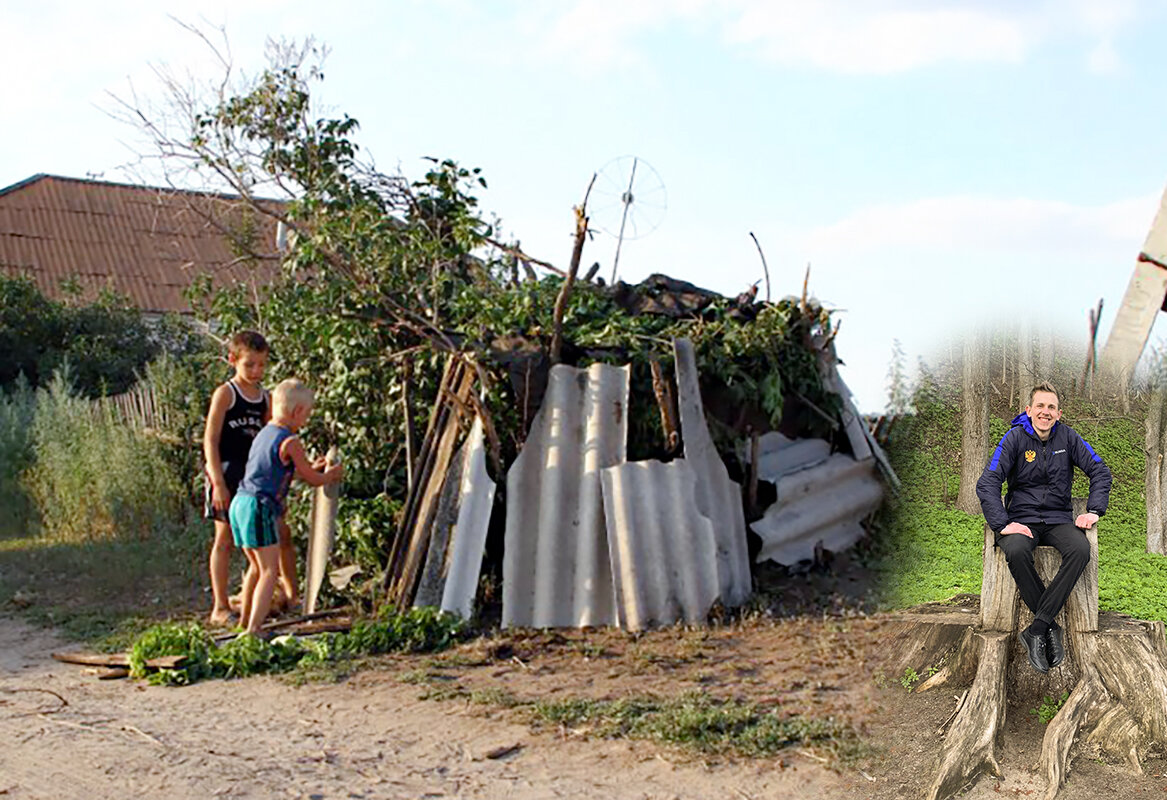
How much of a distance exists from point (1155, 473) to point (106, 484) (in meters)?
9.72

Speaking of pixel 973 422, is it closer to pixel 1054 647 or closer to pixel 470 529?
pixel 1054 647

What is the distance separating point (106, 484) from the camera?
11828mm

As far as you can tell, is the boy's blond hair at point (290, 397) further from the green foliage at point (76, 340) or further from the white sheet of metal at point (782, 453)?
the green foliage at point (76, 340)

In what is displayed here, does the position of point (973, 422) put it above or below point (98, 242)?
below

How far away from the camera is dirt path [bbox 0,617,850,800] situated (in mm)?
4863

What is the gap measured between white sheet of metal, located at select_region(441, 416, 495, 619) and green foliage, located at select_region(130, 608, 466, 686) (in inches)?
7.3

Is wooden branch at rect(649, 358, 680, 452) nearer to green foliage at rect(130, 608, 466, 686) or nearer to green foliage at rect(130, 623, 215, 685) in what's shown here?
green foliage at rect(130, 608, 466, 686)

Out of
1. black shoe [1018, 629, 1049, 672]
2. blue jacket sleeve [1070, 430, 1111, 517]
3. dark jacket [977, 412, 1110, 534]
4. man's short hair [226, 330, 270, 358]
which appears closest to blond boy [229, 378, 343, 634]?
man's short hair [226, 330, 270, 358]

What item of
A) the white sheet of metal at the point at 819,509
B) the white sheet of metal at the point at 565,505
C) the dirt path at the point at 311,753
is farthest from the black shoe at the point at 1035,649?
the white sheet of metal at the point at 819,509

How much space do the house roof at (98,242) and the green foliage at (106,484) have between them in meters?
12.9

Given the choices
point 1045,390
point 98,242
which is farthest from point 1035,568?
point 98,242

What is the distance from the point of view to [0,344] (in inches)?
783

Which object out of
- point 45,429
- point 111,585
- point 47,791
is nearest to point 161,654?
point 47,791

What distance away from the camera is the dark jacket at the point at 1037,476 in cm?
418
